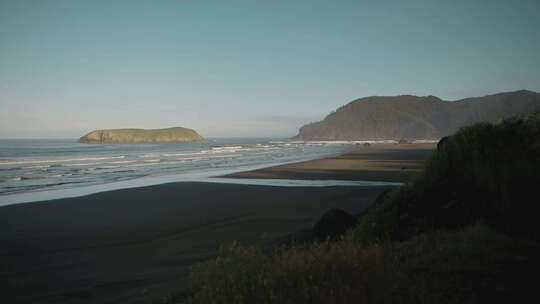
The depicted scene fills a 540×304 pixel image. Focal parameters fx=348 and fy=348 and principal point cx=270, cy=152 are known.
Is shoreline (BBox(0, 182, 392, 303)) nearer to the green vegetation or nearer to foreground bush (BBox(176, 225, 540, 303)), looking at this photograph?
foreground bush (BBox(176, 225, 540, 303))

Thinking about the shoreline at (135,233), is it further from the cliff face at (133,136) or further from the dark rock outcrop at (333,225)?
the cliff face at (133,136)

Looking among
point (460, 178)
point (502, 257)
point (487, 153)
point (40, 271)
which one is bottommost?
point (40, 271)

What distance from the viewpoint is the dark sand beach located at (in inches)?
265

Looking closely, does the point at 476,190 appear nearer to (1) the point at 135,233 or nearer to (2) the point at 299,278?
(2) the point at 299,278

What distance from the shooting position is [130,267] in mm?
7684

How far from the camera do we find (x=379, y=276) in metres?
3.40

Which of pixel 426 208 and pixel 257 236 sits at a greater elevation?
pixel 426 208

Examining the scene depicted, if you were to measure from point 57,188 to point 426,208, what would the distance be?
2039 cm

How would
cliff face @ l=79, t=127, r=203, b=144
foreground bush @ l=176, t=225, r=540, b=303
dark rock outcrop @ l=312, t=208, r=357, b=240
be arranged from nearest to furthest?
foreground bush @ l=176, t=225, r=540, b=303
dark rock outcrop @ l=312, t=208, r=357, b=240
cliff face @ l=79, t=127, r=203, b=144

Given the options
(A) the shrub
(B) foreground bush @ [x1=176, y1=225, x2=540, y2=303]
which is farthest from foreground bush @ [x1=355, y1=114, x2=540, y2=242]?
(A) the shrub

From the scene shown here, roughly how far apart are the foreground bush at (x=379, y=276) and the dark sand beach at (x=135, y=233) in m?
2.62

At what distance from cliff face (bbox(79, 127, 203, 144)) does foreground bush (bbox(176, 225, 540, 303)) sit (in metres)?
145

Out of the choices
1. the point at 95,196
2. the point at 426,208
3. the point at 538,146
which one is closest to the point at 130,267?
the point at 426,208

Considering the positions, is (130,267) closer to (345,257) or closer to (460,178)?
(345,257)
